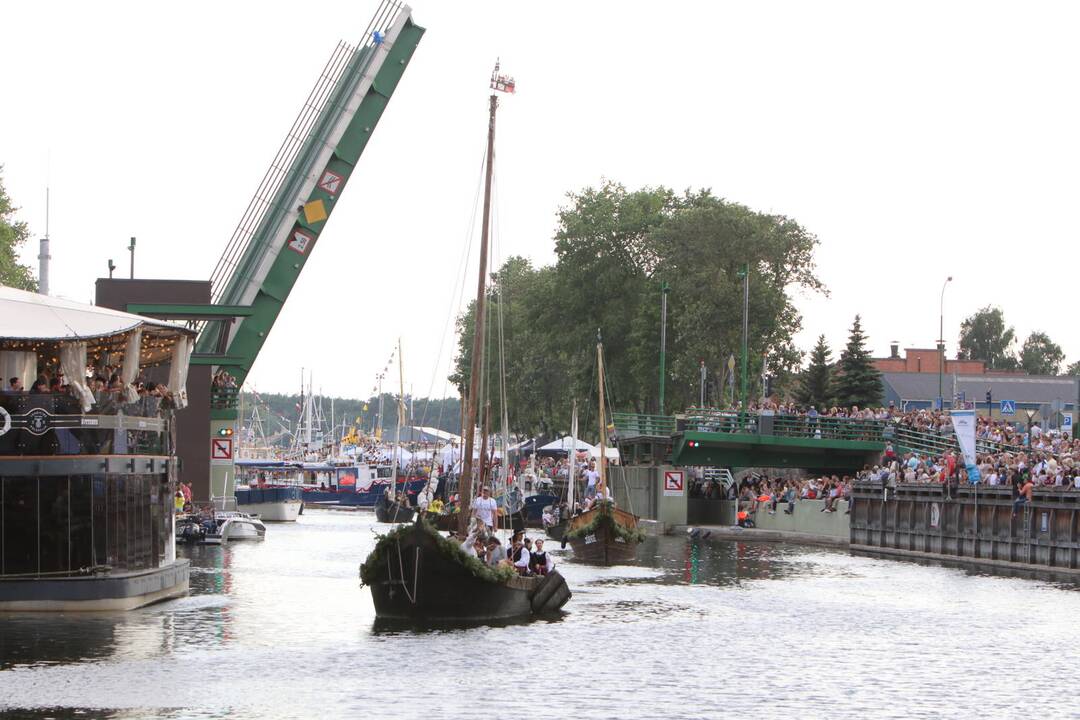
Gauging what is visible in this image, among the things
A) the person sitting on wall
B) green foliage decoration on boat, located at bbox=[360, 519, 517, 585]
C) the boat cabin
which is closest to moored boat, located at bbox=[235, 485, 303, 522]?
the person sitting on wall

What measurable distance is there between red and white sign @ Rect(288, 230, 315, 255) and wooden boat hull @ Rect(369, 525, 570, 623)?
23109mm

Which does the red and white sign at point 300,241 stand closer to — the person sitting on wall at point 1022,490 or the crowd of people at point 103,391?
the crowd of people at point 103,391

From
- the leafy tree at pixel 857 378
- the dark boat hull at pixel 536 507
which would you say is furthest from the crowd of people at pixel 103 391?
the leafy tree at pixel 857 378

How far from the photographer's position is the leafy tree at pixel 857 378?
283 ft

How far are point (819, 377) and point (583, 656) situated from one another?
215 ft

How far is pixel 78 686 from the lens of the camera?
1953 centimetres

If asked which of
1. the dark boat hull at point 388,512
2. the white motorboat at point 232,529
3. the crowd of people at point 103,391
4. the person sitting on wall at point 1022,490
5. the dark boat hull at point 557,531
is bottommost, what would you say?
the dark boat hull at point 388,512

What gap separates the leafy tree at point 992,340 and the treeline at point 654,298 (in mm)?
62419

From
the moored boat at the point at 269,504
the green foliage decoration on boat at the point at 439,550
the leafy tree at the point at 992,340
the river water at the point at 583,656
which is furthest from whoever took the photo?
the leafy tree at the point at 992,340

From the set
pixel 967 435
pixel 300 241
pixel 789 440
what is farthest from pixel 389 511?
pixel 967 435

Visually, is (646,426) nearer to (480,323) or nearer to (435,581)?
(480,323)

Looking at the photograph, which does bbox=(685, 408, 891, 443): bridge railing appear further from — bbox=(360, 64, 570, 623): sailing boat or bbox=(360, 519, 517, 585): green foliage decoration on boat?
bbox=(360, 519, 517, 585): green foliage decoration on boat

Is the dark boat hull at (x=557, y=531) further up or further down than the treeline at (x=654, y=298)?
further down

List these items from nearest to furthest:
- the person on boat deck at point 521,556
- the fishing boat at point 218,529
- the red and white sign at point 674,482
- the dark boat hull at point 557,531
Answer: the person on boat deck at point 521,556 < the fishing boat at point 218,529 < the dark boat hull at point 557,531 < the red and white sign at point 674,482
